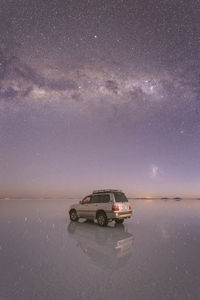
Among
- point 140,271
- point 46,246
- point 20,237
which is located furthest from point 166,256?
point 20,237

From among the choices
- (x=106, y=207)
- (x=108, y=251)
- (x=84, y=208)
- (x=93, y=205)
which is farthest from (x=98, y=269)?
(x=84, y=208)

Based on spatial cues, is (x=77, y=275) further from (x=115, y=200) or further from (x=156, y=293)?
(x=115, y=200)

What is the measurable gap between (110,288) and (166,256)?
295 cm

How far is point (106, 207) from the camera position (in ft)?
42.3

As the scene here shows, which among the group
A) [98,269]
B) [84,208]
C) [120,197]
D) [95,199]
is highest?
[120,197]

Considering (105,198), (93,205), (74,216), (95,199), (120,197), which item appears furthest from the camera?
(74,216)

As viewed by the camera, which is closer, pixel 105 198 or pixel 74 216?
pixel 105 198

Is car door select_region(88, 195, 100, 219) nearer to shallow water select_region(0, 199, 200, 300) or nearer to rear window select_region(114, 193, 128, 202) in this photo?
rear window select_region(114, 193, 128, 202)

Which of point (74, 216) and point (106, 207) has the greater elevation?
point (106, 207)

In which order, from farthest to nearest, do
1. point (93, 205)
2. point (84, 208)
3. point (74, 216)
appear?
point (74, 216)
point (84, 208)
point (93, 205)

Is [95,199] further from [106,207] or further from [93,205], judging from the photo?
[106,207]

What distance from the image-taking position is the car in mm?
12656

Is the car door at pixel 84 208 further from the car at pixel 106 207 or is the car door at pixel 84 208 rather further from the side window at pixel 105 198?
the side window at pixel 105 198

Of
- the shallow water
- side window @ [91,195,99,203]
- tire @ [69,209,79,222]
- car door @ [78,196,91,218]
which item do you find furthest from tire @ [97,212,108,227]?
the shallow water
